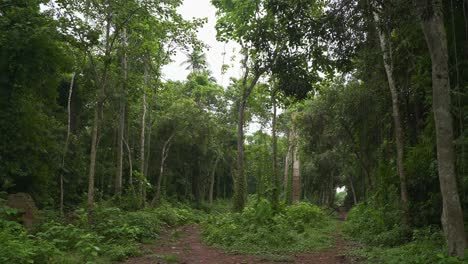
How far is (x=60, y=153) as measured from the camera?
56.1 feet

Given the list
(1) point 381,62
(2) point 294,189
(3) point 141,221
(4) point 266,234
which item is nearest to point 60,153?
(3) point 141,221

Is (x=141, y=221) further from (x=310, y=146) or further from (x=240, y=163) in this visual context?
(x=310, y=146)

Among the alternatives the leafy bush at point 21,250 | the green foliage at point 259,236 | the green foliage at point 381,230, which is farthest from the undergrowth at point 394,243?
the leafy bush at point 21,250

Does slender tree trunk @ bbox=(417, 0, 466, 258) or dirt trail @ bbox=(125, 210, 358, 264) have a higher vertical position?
slender tree trunk @ bbox=(417, 0, 466, 258)

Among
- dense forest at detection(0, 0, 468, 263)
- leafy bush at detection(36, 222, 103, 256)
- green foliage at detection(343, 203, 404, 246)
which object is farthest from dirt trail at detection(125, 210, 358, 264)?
green foliage at detection(343, 203, 404, 246)

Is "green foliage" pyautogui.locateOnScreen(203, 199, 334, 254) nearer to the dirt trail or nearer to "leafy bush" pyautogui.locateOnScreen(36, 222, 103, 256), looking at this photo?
the dirt trail

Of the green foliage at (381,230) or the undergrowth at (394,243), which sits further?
the green foliage at (381,230)

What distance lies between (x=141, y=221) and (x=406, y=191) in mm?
8667

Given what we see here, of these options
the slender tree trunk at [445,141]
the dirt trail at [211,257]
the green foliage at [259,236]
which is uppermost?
the slender tree trunk at [445,141]

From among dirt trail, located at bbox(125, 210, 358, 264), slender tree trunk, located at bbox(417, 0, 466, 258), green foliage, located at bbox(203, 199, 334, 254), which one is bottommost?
dirt trail, located at bbox(125, 210, 358, 264)

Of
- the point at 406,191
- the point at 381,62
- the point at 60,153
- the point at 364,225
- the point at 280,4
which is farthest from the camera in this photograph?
the point at 60,153

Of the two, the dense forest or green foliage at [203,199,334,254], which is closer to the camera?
the dense forest

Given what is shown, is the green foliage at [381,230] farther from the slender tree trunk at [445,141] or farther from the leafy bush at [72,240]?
the leafy bush at [72,240]

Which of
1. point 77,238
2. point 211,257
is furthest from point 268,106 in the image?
point 77,238
